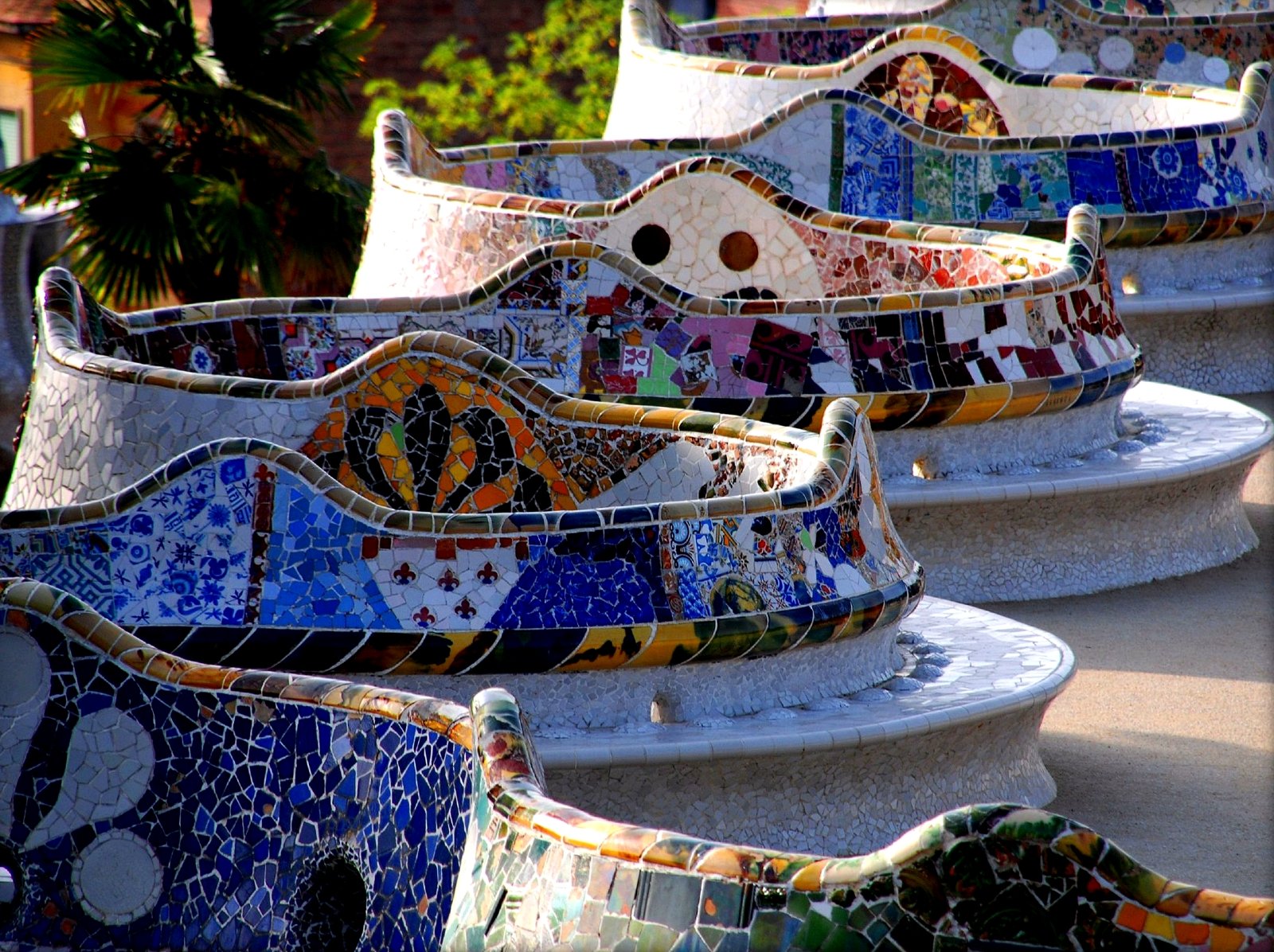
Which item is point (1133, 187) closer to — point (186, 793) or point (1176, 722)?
point (1176, 722)

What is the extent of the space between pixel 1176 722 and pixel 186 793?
3171 millimetres

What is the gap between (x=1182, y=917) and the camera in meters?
2.84

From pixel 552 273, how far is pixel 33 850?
357 centimetres

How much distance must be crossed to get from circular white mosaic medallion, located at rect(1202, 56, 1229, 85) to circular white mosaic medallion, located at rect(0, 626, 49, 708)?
9.43 m

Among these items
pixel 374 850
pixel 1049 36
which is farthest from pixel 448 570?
pixel 1049 36

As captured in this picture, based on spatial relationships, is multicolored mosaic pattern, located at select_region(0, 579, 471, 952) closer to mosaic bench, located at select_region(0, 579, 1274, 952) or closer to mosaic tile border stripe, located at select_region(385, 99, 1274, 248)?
mosaic bench, located at select_region(0, 579, 1274, 952)

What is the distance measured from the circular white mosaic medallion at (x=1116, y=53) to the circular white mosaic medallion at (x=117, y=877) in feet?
31.3

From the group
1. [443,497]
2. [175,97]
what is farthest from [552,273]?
[175,97]

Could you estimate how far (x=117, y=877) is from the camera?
13.5 ft

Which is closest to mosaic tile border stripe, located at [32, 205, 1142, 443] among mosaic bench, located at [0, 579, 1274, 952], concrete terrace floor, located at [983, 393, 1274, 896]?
concrete terrace floor, located at [983, 393, 1274, 896]

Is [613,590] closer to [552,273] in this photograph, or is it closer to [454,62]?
[552,273]

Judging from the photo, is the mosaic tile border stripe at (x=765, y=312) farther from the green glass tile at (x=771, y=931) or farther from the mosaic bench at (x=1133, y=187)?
the green glass tile at (x=771, y=931)

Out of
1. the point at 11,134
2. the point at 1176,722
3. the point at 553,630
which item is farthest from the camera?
the point at 11,134

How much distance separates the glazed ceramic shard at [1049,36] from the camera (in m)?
12.2
